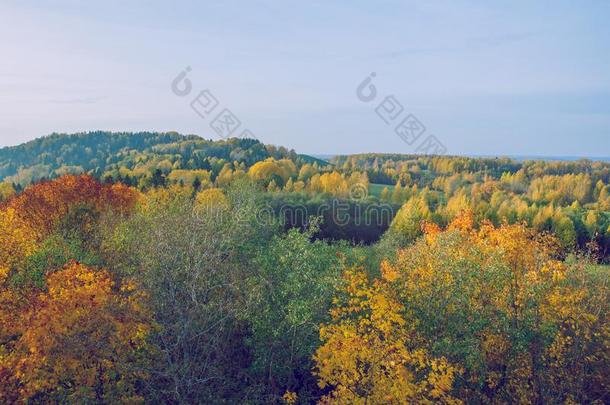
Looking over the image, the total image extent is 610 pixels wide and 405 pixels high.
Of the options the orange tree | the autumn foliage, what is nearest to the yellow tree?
the orange tree

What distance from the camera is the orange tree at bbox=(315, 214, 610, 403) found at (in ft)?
77.4

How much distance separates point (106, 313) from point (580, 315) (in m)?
25.7

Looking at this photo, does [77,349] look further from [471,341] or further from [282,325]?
[471,341]

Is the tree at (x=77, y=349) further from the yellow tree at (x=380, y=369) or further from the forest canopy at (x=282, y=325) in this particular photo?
the yellow tree at (x=380, y=369)

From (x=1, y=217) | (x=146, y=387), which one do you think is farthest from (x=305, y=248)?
(x=1, y=217)

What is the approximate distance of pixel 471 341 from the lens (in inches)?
917

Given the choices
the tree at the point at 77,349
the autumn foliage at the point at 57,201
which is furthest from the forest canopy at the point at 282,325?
the autumn foliage at the point at 57,201

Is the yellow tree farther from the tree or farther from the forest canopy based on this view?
the tree

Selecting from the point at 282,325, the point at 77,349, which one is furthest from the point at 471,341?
the point at 77,349

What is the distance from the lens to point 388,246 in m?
58.7

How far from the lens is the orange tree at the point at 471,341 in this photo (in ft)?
77.4

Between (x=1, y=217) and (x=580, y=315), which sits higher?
(x=1, y=217)

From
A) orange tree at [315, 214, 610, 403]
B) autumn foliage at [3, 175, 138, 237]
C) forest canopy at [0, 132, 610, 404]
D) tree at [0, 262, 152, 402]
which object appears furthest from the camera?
autumn foliage at [3, 175, 138, 237]

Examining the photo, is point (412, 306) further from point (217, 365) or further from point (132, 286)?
point (132, 286)
